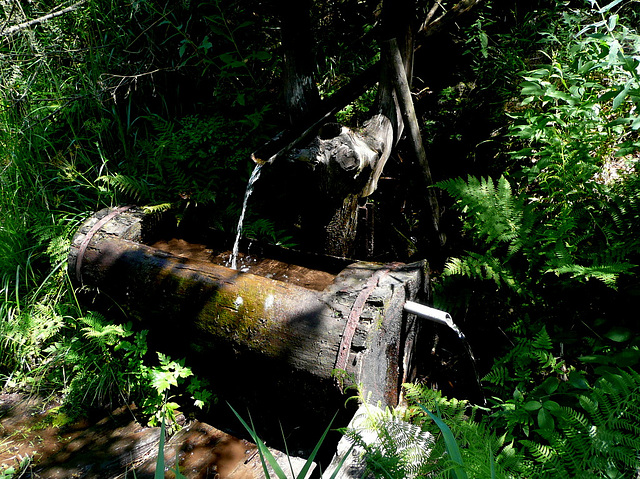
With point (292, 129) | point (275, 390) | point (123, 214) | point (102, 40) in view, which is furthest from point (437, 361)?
point (102, 40)

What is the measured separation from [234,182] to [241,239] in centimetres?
75

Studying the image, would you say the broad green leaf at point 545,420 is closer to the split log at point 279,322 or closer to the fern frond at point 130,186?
the split log at point 279,322

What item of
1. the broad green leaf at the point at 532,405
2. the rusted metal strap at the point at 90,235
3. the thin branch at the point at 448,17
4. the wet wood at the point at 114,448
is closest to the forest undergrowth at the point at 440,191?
the broad green leaf at the point at 532,405

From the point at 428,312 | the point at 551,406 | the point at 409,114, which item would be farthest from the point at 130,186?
the point at 551,406

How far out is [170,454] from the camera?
278 cm

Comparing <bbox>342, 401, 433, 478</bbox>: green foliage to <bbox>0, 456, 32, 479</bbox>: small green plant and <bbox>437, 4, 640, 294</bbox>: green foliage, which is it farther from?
<bbox>0, 456, 32, 479</bbox>: small green plant

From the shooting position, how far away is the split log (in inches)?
94.9

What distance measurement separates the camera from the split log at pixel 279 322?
2.41 m

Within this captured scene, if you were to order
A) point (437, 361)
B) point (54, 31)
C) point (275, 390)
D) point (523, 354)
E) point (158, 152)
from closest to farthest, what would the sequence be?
point (523, 354), point (275, 390), point (437, 361), point (158, 152), point (54, 31)

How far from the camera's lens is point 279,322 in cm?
257

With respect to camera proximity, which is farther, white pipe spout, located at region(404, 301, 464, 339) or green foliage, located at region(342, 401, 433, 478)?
white pipe spout, located at region(404, 301, 464, 339)

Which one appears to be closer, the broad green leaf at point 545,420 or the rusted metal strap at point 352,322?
the broad green leaf at point 545,420

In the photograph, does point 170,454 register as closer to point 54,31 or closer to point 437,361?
point 437,361

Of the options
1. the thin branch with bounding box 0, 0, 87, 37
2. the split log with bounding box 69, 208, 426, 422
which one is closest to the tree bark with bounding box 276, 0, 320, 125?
the split log with bounding box 69, 208, 426, 422
